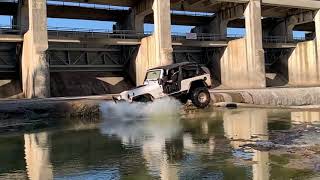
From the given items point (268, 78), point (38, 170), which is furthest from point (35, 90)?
point (268, 78)

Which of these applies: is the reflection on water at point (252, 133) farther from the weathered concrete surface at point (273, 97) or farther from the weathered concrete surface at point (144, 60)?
the weathered concrete surface at point (144, 60)

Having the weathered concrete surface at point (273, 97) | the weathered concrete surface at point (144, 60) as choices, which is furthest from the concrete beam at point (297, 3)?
the weathered concrete surface at point (273, 97)

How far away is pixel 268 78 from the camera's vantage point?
48344 mm

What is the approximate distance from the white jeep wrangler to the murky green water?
3343 millimetres

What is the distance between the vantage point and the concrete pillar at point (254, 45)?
4091 cm

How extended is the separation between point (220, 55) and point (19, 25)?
18810 millimetres

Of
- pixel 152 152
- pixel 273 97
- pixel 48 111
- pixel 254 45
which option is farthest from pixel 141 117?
pixel 254 45

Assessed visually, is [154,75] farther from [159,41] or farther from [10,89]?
[10,89]

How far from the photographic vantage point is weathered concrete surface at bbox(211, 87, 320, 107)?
24766 millimetres

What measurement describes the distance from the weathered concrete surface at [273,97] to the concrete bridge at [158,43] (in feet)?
36.4

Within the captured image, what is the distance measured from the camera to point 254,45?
135 ft

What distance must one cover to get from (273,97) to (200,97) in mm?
6540

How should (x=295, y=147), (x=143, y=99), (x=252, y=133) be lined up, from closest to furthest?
(x=295, y=147) < (x=252, y=133) < (x=143, y=99)

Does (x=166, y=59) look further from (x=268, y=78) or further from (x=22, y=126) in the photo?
(x=22, y=126)
